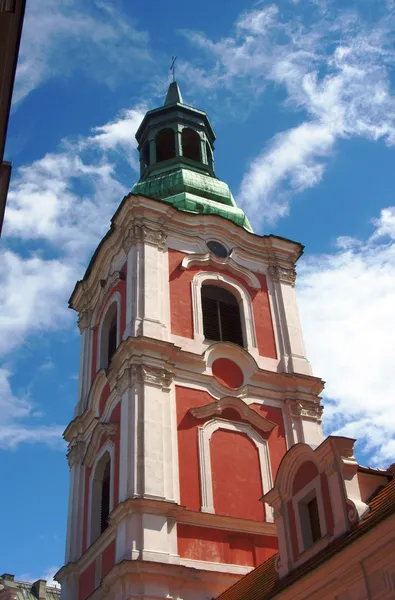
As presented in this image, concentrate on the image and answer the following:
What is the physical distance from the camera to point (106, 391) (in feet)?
65.8

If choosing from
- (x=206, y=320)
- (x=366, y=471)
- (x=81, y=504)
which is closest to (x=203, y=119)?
(x=206, y=320)

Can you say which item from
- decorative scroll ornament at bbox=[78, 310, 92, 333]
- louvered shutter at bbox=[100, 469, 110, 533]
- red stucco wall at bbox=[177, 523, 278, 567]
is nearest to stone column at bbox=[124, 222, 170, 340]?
decorative scroll ornament at bbox=[78, 310, 92, 333]

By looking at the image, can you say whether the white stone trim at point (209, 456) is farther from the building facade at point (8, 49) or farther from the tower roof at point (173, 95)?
the tower roof at point (173, 95)

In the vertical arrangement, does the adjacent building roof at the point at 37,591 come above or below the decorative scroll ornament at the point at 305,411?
above

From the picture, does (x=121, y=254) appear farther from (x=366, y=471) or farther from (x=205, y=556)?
(x=366, y=471)

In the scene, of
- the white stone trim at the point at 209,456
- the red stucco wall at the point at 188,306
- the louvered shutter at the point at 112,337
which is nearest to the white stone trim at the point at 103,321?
the louvered shutter at the point at 112,337

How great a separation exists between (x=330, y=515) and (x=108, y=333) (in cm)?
1156

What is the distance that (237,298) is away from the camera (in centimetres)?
2172

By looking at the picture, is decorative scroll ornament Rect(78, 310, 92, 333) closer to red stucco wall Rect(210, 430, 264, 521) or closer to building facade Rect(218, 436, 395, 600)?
red stucco wall Rect(210, 430, 264, 521)

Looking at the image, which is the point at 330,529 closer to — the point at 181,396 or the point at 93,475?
the point at 181,396

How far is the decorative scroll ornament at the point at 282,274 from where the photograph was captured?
22.8 m

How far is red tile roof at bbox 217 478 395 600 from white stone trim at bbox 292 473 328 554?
1.40ft

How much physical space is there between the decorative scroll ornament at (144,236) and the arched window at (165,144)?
6.85m

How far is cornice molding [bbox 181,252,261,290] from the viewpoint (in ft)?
70.5
